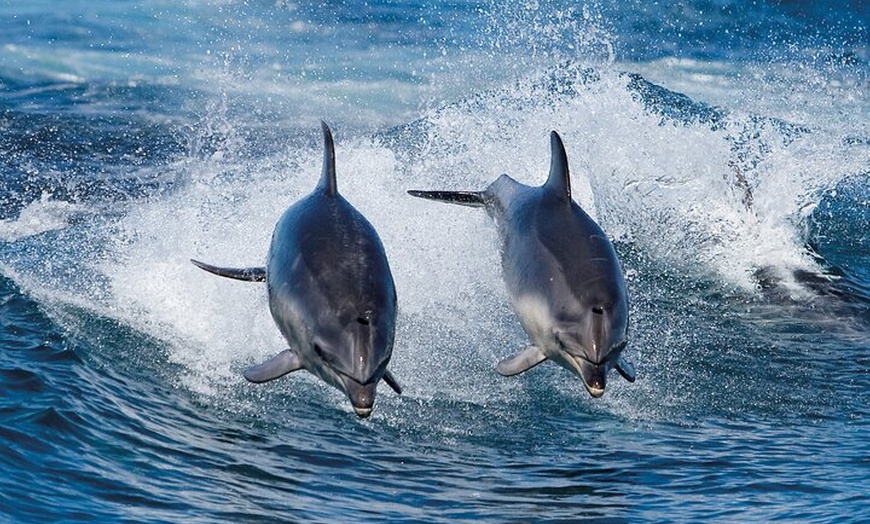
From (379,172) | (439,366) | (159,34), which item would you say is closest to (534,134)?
(379,172)

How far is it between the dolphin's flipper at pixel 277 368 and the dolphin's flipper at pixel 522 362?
139 cm

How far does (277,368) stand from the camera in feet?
27.1

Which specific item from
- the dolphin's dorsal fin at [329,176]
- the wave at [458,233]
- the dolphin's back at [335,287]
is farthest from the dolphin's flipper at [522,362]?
the wave at [458,233]

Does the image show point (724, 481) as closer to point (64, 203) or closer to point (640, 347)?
point (640, 347)

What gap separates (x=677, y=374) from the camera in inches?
523

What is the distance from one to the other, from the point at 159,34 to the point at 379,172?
80.2ft

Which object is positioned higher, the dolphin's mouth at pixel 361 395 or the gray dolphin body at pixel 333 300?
the gray dolphin body at pixel 333 300

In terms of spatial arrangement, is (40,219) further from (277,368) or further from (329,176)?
(277,368)

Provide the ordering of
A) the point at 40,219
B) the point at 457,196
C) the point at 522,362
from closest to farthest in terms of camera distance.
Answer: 1. the point at 522,362
2. the point at 457,196
3. the point at 40,219

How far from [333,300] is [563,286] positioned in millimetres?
1593

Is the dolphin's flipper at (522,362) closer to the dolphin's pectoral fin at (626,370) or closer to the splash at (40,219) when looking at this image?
the dolphin's pectoral fin at (626,370)

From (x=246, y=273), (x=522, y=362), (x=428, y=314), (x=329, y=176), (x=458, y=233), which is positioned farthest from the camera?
(x=458, y=233)

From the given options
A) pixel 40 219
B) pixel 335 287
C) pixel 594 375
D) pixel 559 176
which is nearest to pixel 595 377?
pixel 594 375

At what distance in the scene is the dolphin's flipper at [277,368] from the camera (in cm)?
823
